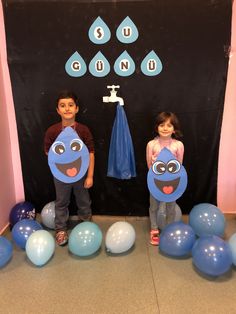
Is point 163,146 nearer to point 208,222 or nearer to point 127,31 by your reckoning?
point 208,222

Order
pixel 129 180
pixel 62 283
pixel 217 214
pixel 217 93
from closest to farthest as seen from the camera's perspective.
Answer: pixel 62 283 < pixel 217 214 < pixel 217 93 < pixel 129 180

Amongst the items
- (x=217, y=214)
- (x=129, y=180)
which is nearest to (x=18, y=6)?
(x=129, y=180)

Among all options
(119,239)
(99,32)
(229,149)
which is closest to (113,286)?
(119,239)

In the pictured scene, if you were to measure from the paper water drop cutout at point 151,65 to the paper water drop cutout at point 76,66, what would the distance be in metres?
0.50

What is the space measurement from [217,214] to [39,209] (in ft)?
5.33

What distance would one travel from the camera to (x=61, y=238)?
8.43ft

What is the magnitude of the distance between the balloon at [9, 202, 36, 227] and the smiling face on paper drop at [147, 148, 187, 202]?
112 cm

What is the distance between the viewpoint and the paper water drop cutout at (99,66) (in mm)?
2625

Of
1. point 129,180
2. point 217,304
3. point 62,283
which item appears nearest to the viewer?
point 217,304

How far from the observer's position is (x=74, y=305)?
191 centimetres

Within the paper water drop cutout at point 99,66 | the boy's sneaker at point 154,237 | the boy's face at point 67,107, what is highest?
the paper water drop cutout at point 99,66

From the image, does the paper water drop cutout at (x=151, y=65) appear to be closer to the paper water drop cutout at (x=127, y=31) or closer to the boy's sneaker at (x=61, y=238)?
the paper water drop cutout at (x=127, y=31)

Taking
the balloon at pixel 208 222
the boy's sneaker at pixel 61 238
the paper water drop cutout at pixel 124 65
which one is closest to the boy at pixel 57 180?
the boy's sneaker at pixel 61 238

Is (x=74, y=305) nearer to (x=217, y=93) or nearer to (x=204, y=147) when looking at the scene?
(x=204, y=147)
